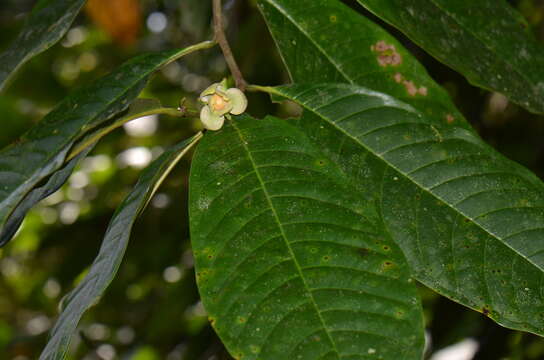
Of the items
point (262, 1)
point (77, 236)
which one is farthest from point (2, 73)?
point (77, 236)

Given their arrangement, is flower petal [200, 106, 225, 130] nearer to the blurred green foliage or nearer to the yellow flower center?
the yellow flower center

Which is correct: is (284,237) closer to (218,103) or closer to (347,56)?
(218,103)

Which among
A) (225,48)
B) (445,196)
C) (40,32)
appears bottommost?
(445,196)

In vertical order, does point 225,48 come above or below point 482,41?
above

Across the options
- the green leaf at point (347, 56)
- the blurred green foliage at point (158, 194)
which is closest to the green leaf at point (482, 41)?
the green leaf at point (347, 56)

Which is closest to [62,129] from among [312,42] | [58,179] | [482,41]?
[58,179]

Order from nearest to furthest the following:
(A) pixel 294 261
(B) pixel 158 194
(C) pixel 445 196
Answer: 1. (A) pixel 294 261
2. (C) pixel 445 196
3. (B) pixel 158 194

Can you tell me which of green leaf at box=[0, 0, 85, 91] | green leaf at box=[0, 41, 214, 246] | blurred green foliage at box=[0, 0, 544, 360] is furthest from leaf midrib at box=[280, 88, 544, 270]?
blurred green foliage at box=[0, 0, 544, 360]
